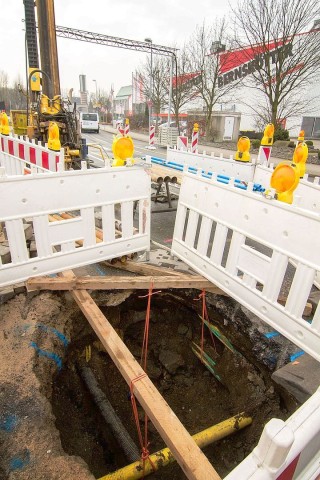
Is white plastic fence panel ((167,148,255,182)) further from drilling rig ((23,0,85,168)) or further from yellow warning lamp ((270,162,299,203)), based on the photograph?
yellow warning lamp ((270,162,299,203))

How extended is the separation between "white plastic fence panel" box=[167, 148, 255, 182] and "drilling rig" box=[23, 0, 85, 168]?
2420mm

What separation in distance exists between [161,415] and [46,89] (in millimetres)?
7883

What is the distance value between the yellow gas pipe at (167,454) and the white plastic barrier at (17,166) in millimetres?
4085

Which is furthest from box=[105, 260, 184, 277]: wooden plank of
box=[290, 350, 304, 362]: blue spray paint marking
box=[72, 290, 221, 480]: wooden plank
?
box=[290, 350, 304, 362]: blue spray paint marking

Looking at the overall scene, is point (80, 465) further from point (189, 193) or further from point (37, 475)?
point (189, 193)

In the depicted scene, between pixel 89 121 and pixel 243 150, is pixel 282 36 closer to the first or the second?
pixel 243 150

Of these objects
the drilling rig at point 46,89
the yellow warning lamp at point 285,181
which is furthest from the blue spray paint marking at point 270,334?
the drilling rig at point 46,89

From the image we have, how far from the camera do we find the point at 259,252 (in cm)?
256

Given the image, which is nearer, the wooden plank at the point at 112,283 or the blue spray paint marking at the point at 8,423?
the blue spray paint marking at the point at 8,423

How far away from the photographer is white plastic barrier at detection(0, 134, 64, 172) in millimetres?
4469

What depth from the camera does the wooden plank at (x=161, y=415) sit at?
56.2 inches

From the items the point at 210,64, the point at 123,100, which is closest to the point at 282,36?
the point at 210,64

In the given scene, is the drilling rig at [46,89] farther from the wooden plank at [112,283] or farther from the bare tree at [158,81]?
the bare tree at [158,81]

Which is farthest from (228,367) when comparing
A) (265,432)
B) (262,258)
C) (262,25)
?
(262,25)
